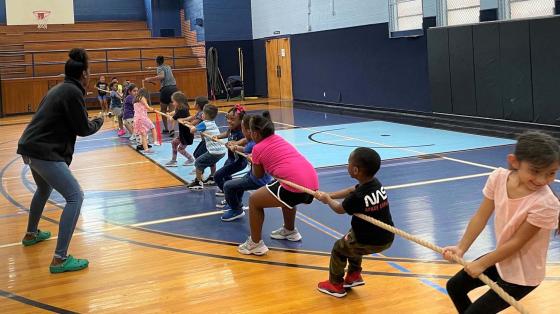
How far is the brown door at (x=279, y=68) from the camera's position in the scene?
80.2 ft

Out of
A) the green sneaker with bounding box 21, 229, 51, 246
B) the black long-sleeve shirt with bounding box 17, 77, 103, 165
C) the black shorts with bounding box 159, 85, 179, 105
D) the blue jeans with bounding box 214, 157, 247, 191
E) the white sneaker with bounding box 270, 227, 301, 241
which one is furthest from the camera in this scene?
the black shorts with bounding box 159, 85, 179, 105

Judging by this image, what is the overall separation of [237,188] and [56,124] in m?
Answer: 2.04

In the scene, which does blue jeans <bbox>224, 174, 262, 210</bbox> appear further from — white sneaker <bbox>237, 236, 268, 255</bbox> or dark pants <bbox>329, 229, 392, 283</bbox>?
dark pants <bbox>329, 229, 392, 283</bbox>

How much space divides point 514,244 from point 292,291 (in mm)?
2255

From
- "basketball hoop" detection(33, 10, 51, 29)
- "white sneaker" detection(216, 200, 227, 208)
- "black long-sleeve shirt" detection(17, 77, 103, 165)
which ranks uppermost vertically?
"basketball hoop" detection(33, 10, 51, 29)

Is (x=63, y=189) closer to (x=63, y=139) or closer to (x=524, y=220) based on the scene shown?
(x=63, y=139)

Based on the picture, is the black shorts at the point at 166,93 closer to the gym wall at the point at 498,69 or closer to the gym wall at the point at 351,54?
the gym wall at the point at 351,54

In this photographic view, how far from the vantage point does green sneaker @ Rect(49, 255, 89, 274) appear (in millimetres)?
5770

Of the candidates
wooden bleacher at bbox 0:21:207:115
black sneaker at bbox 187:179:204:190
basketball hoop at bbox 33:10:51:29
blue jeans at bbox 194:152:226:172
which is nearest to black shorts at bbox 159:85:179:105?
black sneaker at bbox 187:179:204:190

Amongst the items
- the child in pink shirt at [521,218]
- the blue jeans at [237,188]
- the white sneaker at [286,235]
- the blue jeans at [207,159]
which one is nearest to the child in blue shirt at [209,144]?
Result: the blue jeans at [207,159]

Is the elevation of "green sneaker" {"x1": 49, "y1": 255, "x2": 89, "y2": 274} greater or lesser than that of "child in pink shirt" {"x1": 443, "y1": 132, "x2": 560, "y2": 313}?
lesser

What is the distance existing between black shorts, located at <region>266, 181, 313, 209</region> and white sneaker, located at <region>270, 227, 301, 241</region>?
0.62 metres

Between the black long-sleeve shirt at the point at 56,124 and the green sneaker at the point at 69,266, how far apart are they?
2.98 feet

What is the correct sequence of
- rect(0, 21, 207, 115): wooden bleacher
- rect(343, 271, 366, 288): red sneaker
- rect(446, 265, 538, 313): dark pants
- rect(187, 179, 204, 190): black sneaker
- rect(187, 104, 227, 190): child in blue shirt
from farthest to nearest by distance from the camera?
rect(0, 21, 207, 115): wooden bleacher → rect(187, 179, 204, 190): black sneaker → rect(187, 104, 227, 190): child in blue shirt → rect(343, 271, 366, 288): red sneaker → rect(446, 265, 538, 313): dark pants
